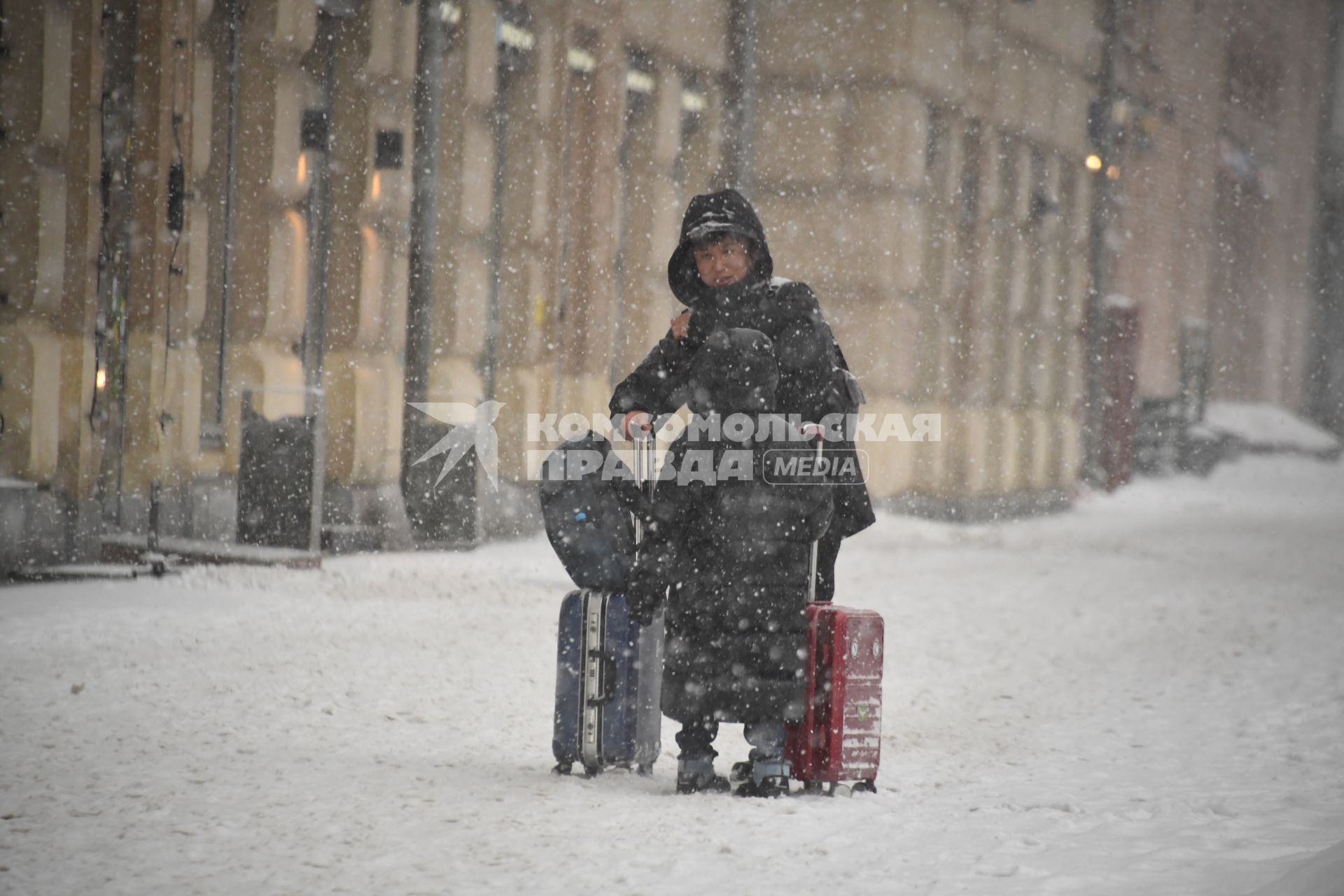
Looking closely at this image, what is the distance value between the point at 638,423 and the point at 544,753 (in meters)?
1.40

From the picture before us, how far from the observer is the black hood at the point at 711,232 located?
477cm

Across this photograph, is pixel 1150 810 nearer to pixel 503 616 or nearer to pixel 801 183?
pixel 503 616

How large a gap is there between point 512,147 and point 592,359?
2169mm

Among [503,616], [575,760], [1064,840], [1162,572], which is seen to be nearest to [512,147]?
[503,616]

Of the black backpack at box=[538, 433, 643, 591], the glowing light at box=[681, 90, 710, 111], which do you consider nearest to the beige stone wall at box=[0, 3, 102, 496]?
the black backpack at box=[538, 433, 643, 591]

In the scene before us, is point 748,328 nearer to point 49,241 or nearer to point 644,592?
point 644,592

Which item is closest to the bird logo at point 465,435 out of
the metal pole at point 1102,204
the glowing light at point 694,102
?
the glowing light at point 694,102

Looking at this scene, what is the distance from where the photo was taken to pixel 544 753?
5395 millimetres

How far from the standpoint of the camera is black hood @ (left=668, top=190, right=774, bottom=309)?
4.77 metres

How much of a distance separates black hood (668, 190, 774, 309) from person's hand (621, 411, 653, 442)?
42 centimetres

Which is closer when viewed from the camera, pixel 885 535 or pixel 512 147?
pixel 512 147

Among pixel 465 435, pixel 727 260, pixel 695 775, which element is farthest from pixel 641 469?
pixel 465 435

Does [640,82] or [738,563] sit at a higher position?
[640,82]

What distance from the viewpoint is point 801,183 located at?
54.1ft
